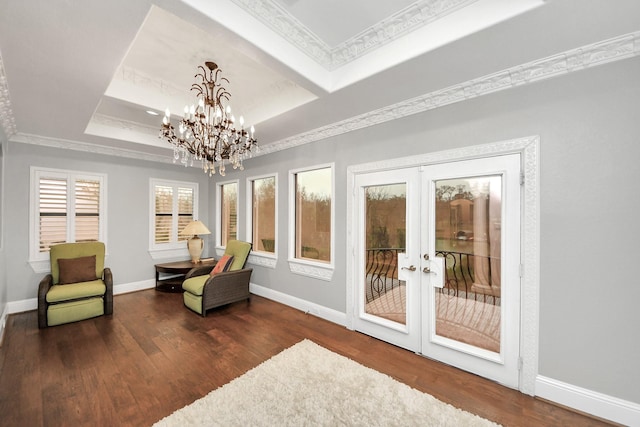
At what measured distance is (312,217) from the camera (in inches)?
155

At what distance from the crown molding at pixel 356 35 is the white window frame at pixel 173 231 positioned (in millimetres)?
4490

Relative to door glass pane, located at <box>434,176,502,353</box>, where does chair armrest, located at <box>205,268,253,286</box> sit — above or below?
below

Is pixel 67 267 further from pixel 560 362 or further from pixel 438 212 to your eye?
pixel 560 362

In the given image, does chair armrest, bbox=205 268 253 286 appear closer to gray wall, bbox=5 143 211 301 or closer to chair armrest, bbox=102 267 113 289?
chair armrest, bbox=102 267 113 289

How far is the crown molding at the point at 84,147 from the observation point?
380 cm

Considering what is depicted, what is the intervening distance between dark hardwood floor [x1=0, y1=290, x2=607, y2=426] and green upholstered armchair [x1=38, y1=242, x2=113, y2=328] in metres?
0.17

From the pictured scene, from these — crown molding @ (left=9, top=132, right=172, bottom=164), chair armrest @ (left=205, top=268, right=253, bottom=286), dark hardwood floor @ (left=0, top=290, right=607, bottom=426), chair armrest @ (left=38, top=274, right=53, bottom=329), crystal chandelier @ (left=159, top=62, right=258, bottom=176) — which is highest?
crown molding @ (left=9, top=132, right=172, bottom=164)

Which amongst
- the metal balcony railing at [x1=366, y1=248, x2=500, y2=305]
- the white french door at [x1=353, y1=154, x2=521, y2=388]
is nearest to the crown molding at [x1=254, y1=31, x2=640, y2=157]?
the white french door at [x1=353, y1=154, x2=521, y2=388]

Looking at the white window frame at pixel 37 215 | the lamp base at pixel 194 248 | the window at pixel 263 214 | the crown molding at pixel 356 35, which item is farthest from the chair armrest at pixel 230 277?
the crown molding at pixel 356 35

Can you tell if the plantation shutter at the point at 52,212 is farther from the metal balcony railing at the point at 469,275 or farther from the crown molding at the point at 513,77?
the metal balcony railing at the point at 469,275

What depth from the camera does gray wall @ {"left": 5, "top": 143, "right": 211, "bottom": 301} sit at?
3751 mm

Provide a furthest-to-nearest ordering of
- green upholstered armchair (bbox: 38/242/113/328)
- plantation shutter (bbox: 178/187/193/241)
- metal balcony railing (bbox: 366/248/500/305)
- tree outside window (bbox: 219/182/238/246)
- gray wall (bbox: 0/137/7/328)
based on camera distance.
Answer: plantation shutter (bbox: 178/187/193/241) < tree outside window (bbox: 219/182/238/246) < green upholstered armchair (bbox: 38/242/113/328) < gray wall (bbox: 0/137/7/328) < metal balcony railing (bbox: 366/248/500/305)

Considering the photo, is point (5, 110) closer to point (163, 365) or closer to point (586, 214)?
point (163, 365)

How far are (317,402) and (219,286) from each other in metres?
2.45
